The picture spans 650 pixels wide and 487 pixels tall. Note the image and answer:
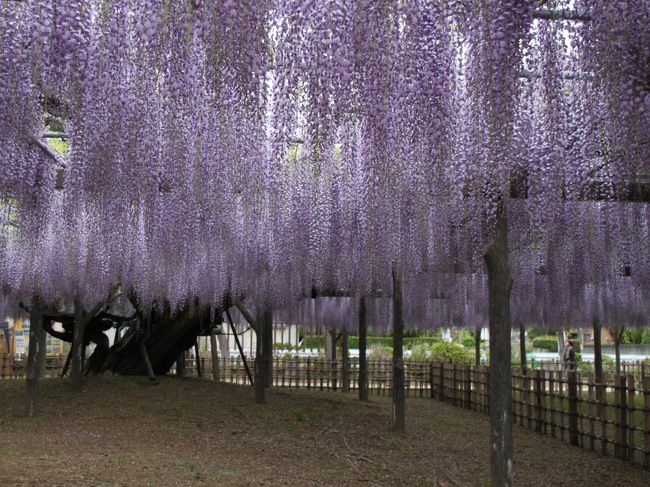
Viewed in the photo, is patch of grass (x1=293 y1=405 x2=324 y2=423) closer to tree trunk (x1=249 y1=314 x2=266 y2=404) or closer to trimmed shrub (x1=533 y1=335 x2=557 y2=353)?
tree trunk (x1=249 y1=314 x2=266 y2=404)

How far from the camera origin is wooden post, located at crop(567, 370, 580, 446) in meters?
9.24

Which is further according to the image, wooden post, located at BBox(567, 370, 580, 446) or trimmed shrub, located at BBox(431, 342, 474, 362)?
trimmed shrub, located at BBox(431, 342, 474, 362)

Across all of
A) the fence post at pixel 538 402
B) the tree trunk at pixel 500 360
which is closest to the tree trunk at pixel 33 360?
the tree trunk at pixel 500 360

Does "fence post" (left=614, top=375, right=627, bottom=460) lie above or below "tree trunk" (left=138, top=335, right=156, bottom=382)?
below

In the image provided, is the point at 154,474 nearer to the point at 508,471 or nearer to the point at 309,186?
the point at 508,471

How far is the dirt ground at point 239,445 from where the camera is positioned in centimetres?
636

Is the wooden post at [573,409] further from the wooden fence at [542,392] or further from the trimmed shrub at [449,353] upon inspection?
the trimmed shrub at [449,353]

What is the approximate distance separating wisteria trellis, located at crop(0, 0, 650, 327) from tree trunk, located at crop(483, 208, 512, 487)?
15.0 inches

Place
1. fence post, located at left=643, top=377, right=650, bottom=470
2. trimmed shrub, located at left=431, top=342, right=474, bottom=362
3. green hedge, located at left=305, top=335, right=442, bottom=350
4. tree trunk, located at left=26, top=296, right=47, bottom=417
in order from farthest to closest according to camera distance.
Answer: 1. green hedge, located at left=305, top=335, right=442, bottom=350
2. trimmed shrub, located at left=431, top=342, right=474, bottom=362
3. tree trunk, located at left=26, top=296, right=47, bottom=417
4. fence post, located at left=643, top=377, right=650, bottom=470

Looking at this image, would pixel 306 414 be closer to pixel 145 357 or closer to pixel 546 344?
pixel 145 357

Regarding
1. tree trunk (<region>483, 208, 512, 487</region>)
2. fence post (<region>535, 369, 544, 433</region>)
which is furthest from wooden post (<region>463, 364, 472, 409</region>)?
tree trunk (<region>483, 208, 512, 487</region>)

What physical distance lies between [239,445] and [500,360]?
3990 mm

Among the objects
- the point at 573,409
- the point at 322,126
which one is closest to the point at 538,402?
the point at 573,409

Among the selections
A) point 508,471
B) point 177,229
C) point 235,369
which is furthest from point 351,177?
point 235,369
